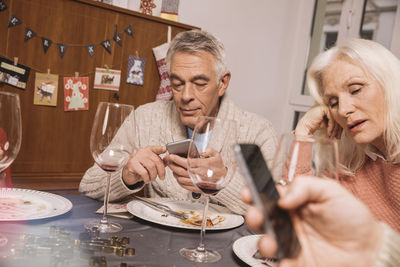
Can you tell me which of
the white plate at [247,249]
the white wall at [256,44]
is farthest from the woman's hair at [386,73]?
the white wall at [256,44]

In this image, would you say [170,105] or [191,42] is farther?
[170,105]

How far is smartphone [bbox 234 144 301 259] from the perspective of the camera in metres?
0.36

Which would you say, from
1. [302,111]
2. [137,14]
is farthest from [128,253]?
[302,111]

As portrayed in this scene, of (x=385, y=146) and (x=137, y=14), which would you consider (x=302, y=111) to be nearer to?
(x=137, y=14)

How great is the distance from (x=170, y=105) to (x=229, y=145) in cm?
114

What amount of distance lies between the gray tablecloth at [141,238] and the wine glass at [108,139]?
0.05 metres

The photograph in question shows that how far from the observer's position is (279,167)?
20.1 inches

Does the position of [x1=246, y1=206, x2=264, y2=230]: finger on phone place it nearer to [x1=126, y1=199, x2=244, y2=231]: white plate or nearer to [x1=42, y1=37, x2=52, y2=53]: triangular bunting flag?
[x1=126, y1=199, x2=244, y2=231]: white plate

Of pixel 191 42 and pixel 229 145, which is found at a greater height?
pixel 191 42

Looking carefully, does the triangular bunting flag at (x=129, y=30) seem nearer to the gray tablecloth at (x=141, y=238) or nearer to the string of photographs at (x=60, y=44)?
the string of photographs at (x=60, y=44)

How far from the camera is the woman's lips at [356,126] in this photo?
142 cm

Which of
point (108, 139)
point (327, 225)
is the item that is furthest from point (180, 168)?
point (327, 225)

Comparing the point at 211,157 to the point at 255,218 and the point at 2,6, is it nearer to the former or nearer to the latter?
the point at 255,218

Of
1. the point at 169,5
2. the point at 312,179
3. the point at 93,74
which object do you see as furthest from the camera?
the point at 169,5
